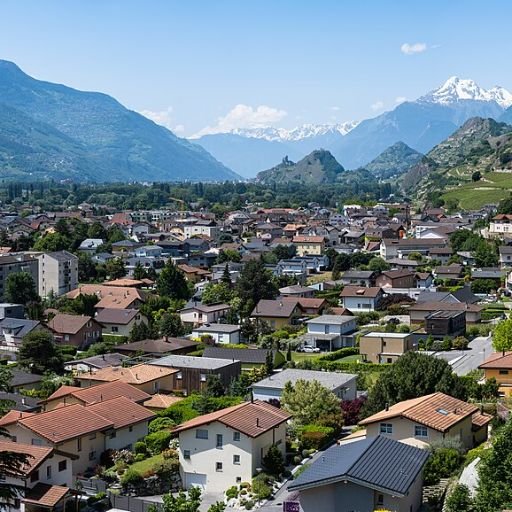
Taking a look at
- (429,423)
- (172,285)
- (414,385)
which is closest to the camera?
(429,423)

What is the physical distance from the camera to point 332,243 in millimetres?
75250

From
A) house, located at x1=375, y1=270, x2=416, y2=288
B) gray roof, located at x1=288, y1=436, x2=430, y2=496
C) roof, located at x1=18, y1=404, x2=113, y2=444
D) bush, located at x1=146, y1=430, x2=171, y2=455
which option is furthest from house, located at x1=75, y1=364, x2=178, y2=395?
house, located at x1=375, y1=270, x2=416, y2=288

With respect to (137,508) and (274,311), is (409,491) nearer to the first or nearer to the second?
(137,508)

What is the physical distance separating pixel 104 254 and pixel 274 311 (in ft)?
84.2

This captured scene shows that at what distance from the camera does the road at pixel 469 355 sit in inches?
1205

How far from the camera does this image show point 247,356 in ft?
106

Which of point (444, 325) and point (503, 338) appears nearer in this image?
point (503, 338)

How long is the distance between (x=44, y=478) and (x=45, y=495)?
898 mm

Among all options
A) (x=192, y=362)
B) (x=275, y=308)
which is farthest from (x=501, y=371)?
(x=275, y=308)

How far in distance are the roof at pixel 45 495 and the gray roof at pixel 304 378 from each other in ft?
29.9

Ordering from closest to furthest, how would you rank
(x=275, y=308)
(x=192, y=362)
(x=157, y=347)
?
(x=192, y=362) → (x=157, y=347) → (x=275, y=308)

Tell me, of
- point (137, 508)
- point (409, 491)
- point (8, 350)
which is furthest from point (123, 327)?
point (409, 491)

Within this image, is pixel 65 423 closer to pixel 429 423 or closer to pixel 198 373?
pixel 429 423

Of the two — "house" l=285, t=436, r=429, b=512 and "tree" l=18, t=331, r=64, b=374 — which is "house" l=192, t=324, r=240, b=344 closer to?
"tree" l=18, t=331, r=64, b=374
